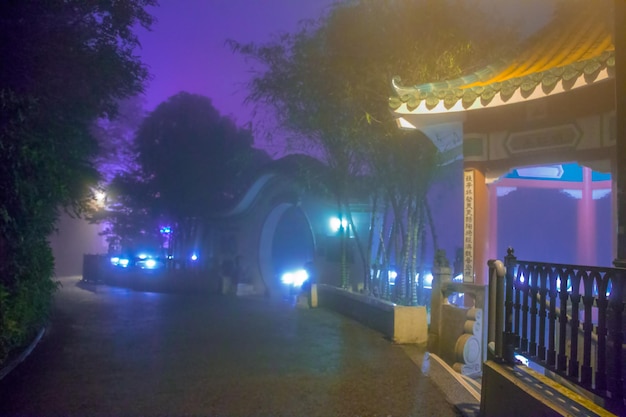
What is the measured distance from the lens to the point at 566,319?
14.0ft

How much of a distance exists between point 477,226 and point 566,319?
15.1 ft

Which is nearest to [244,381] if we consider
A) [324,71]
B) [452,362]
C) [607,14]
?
[452,362]

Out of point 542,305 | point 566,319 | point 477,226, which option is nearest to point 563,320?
point 566,319

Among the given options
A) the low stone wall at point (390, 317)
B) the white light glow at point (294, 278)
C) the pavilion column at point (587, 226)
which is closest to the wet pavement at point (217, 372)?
the low stone wall at point (390, 317)

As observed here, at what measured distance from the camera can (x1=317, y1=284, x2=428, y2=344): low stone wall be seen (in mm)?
9203

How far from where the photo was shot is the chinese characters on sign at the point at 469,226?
28.9ft

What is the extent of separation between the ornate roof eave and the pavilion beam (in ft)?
8.40

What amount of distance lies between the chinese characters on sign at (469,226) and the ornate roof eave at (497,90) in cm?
129

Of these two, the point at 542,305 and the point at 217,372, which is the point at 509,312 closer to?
the point at 542,305

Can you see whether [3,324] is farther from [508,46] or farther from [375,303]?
[508,46]

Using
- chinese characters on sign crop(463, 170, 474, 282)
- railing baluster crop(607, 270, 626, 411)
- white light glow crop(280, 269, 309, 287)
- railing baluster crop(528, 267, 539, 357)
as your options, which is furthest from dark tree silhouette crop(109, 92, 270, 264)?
railing baluster crop(607, 270, 626, 411)

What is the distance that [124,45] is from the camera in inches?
347

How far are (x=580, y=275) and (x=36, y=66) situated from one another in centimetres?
690

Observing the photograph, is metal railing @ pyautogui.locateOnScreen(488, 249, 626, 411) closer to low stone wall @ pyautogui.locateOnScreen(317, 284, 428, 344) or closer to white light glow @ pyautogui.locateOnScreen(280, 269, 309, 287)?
low stone wall @ pyautogui.locateOnScreen(317, 284, 428, 344)
